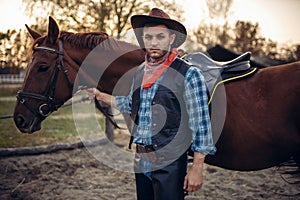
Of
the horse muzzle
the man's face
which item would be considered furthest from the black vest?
the horse muzzle

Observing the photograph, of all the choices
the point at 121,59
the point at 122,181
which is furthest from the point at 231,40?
the point at 121,59

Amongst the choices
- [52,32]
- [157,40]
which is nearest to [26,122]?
[52,32]

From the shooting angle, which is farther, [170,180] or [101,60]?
[101,60]

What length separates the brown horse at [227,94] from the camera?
226cm

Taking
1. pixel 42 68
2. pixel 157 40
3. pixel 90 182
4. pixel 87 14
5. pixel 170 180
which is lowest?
pixel 90 182

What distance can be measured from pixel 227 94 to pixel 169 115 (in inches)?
29.3

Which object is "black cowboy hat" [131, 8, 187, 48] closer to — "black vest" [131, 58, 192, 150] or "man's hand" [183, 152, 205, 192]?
"black vest" [131, 58, 192, 150]

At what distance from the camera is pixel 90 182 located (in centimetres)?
443

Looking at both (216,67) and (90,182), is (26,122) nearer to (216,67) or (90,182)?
(216,67)

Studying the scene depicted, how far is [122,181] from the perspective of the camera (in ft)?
14.9

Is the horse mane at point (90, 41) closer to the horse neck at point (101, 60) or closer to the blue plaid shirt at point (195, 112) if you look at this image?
the horse neck at point (101, 60)

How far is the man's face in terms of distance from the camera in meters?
1.97

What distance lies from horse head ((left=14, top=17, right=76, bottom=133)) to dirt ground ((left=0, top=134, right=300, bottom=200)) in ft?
5.62

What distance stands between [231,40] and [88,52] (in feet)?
42.1
